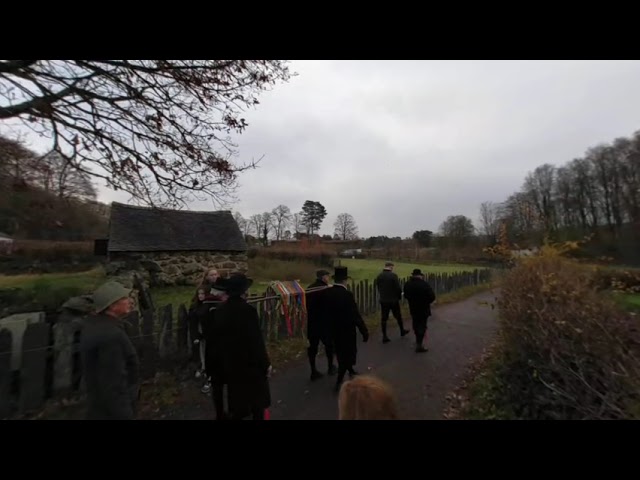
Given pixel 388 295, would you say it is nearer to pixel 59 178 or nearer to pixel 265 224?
pixel 59 178

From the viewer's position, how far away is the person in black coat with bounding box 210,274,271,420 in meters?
2.88

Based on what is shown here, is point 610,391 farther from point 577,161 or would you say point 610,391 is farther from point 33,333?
point 577,161

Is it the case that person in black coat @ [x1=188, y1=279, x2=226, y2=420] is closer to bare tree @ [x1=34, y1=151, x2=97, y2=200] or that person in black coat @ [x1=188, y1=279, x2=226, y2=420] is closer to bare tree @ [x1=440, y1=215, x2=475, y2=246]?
bare tree @ [x1=34, y1=151, x2=97, y2=200]

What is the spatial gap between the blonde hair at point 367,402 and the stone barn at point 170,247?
558 inches

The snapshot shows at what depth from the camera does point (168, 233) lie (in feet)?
56.9

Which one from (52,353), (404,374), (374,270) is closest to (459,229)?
(374,270)

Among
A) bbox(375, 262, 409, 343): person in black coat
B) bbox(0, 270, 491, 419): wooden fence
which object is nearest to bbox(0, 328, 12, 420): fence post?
bbox(0, 270, 491, 419): wooden fence

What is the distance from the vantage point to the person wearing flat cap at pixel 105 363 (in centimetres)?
225

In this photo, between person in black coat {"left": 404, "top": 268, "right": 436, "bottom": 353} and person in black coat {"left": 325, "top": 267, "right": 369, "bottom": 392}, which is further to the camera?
person in black coat {"left": 404, "top": 268, "right": 436, "bottom": 353}

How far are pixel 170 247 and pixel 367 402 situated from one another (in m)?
17.1

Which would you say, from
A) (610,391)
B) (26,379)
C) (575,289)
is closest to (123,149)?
(26,379)

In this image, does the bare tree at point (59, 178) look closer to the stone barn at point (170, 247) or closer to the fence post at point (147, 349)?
the fence post at point (147, 349)
